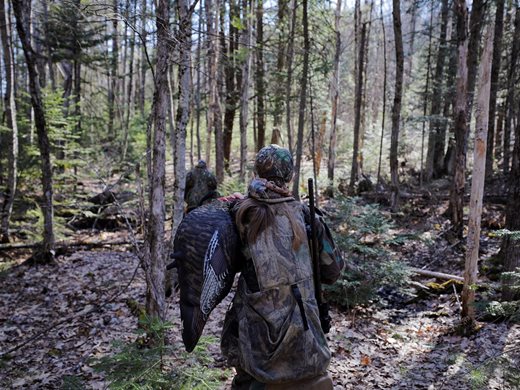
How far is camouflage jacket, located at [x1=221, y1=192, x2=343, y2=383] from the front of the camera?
7.17ft

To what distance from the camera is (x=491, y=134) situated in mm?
15062

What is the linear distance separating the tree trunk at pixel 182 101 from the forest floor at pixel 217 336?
1576 millimetres

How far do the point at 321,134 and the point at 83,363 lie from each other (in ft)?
64.6

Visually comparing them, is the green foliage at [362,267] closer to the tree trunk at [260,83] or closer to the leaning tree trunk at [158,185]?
the leaning tree trunk at [158,185]

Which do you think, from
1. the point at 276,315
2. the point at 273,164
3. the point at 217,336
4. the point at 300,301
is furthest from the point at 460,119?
the point at 276,315

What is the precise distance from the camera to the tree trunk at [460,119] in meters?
9.59

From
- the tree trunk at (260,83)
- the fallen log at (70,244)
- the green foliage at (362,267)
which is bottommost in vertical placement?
the fallen log at (70,244)

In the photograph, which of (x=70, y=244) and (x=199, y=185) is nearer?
(x=199, y=185)

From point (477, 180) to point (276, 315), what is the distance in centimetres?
440

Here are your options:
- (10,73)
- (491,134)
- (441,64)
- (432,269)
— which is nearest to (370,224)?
(432,269)

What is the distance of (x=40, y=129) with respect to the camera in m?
9.40

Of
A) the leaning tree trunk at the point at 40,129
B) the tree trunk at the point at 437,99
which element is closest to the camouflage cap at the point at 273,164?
the leaning tree trunk at the point at 40,129

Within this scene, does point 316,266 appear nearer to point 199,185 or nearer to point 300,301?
point 300,301

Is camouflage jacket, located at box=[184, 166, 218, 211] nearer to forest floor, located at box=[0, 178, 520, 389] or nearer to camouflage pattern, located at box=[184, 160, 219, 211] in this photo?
camouflage pattern, located at box=[184, 160, 219, 211]
